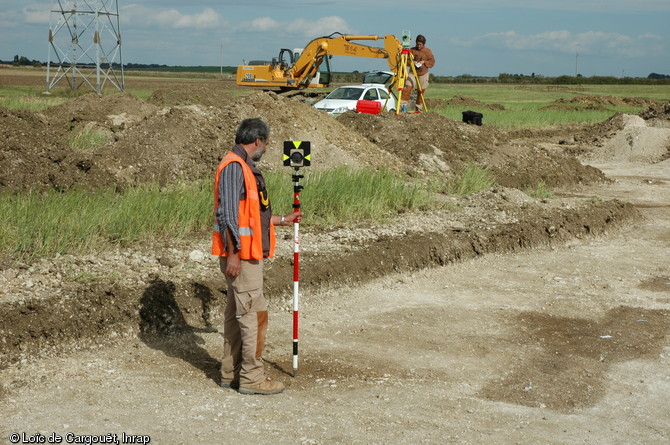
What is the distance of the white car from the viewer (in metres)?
26.5

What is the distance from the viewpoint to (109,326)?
743cm

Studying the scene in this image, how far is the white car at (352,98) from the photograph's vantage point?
2647 cm

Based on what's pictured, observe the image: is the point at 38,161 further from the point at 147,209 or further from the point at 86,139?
the point at 86,139

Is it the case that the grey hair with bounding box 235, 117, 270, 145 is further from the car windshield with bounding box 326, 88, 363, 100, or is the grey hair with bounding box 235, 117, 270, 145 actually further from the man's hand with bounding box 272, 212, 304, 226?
the car windshield with bounding box 326, 88, 363, 100

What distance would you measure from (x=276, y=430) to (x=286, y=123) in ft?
39.3

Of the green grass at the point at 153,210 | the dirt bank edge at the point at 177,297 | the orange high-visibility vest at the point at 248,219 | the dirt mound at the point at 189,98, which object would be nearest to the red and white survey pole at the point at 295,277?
the orange high-visibility vest at the point at 248,219

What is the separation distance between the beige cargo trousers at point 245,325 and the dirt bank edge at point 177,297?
1.52 metres

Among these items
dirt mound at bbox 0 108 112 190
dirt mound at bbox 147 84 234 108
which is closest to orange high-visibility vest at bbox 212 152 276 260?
dirt mound at bbox 0 108 112 190

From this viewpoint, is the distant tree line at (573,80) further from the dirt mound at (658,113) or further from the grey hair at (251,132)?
the grey hair at (251,132)

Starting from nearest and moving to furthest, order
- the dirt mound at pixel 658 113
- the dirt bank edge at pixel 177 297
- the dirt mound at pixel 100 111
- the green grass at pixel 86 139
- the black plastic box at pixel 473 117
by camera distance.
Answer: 1. the dirt bank edge at pixel 177 297
2. the green grass at pixel 86 139
3. the dirt mound at pixel 100 111
4. the black plastic box at pixel 473 117
5. the dirt mound at pixel 658 113

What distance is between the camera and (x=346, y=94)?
27.8 m

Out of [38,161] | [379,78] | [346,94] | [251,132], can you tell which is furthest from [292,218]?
[379,78]

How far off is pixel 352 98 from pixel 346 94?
1.75 ft

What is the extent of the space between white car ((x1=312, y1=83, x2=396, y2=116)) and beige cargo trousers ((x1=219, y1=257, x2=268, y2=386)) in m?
20.3
